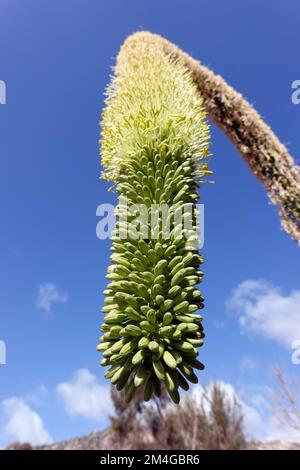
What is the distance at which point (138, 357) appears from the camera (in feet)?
4.06

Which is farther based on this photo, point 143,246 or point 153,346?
point 143,246

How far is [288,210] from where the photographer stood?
291 cm

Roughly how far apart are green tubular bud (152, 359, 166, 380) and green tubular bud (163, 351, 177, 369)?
0.02m

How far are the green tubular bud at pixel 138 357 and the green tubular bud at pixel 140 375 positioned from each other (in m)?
0.03

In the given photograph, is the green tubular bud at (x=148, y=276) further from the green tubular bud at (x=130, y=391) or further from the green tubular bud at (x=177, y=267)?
the green tubular bud at (x=130, y=391)

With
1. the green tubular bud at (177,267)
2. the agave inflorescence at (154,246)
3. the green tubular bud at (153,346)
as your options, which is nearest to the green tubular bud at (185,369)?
the agave inflorescence at (154,246)

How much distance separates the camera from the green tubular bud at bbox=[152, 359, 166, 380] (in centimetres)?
121

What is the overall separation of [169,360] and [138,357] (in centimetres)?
10

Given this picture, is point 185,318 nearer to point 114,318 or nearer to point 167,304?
point 167,304

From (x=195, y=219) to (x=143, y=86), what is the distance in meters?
0.81

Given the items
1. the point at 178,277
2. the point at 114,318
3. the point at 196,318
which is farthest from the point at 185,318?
the point at 114,318

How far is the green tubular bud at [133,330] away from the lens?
128 centimetres
